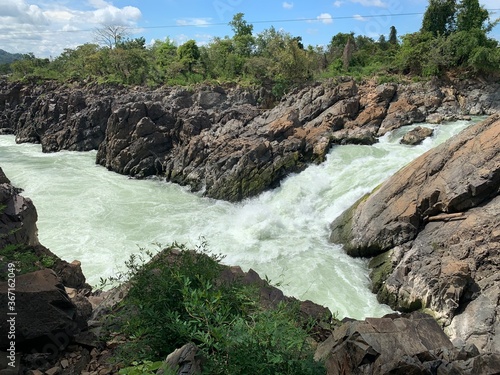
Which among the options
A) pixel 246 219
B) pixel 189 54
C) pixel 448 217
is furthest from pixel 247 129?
pixel 189 54

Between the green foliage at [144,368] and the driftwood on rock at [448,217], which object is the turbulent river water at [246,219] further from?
the green foliage at [144,368]

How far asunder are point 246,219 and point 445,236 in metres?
8.96

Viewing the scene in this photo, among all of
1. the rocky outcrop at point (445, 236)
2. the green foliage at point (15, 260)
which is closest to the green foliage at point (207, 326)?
the green foliage at point (15, 260)

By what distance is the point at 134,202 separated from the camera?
67.7 feet

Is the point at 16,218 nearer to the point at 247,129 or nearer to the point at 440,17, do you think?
the point at 247,129

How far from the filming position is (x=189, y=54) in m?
49.3

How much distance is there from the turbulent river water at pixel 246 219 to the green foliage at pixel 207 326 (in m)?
5.14

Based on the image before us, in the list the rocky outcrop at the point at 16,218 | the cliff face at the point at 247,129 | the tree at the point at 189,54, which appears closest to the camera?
the rocky outcrop at the point at 16,218

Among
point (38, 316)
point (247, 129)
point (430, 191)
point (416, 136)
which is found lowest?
point (38, 316)

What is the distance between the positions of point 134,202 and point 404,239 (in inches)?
570

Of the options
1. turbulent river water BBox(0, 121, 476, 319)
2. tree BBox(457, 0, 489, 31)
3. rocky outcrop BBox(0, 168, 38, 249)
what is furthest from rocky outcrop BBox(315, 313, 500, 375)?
tree BBox(457, 0, 489, 31)

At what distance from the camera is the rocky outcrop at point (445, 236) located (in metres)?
9.41

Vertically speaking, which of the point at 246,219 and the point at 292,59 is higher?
the point at 292,59

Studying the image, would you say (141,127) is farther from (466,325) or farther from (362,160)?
(466,325)
